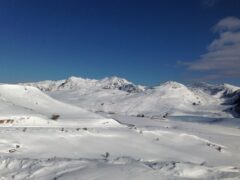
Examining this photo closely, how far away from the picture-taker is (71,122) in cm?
2302

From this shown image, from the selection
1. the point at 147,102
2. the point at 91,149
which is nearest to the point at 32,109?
the point at 91,149

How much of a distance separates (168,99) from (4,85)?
1956 inches

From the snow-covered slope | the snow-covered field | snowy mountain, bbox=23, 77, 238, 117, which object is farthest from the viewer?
snowy mountain, bbox=23, 77, 238, 117

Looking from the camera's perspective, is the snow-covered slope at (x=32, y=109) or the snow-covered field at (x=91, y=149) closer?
the snow-covered field at (x=91, y=149)

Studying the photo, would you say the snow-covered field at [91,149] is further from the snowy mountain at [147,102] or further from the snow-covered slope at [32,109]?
the snowy mountain at [147,102]

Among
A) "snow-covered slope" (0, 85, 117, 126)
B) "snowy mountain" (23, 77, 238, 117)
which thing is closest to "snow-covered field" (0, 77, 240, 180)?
"snow-covered slope" (0, 85, 117, 126)

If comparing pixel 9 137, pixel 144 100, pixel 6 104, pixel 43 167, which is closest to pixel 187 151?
pixel 9 137

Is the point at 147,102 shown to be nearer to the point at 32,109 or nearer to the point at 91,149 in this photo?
the point at 32,109

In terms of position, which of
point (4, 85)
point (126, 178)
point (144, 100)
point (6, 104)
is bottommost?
point (126, 178)

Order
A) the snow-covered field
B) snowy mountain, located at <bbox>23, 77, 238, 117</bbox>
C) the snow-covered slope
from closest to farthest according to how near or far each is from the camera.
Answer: the snow-covered field
the snow-covered slope
snowy mountain, located at <bbox>23, 77, 238, 117</bbox>

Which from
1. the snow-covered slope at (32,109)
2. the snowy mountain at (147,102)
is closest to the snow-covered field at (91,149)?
the snow-covered slope at (32,109)

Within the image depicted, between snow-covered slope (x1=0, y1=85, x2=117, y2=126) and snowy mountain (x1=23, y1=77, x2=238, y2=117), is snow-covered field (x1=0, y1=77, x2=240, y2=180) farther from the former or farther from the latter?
snowy mountain (x1=23, y1=77, x2=238, y2=117)

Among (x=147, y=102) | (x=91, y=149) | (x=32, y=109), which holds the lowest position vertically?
(x=91, y=149)

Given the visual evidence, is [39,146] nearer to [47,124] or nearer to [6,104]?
[47,124]
